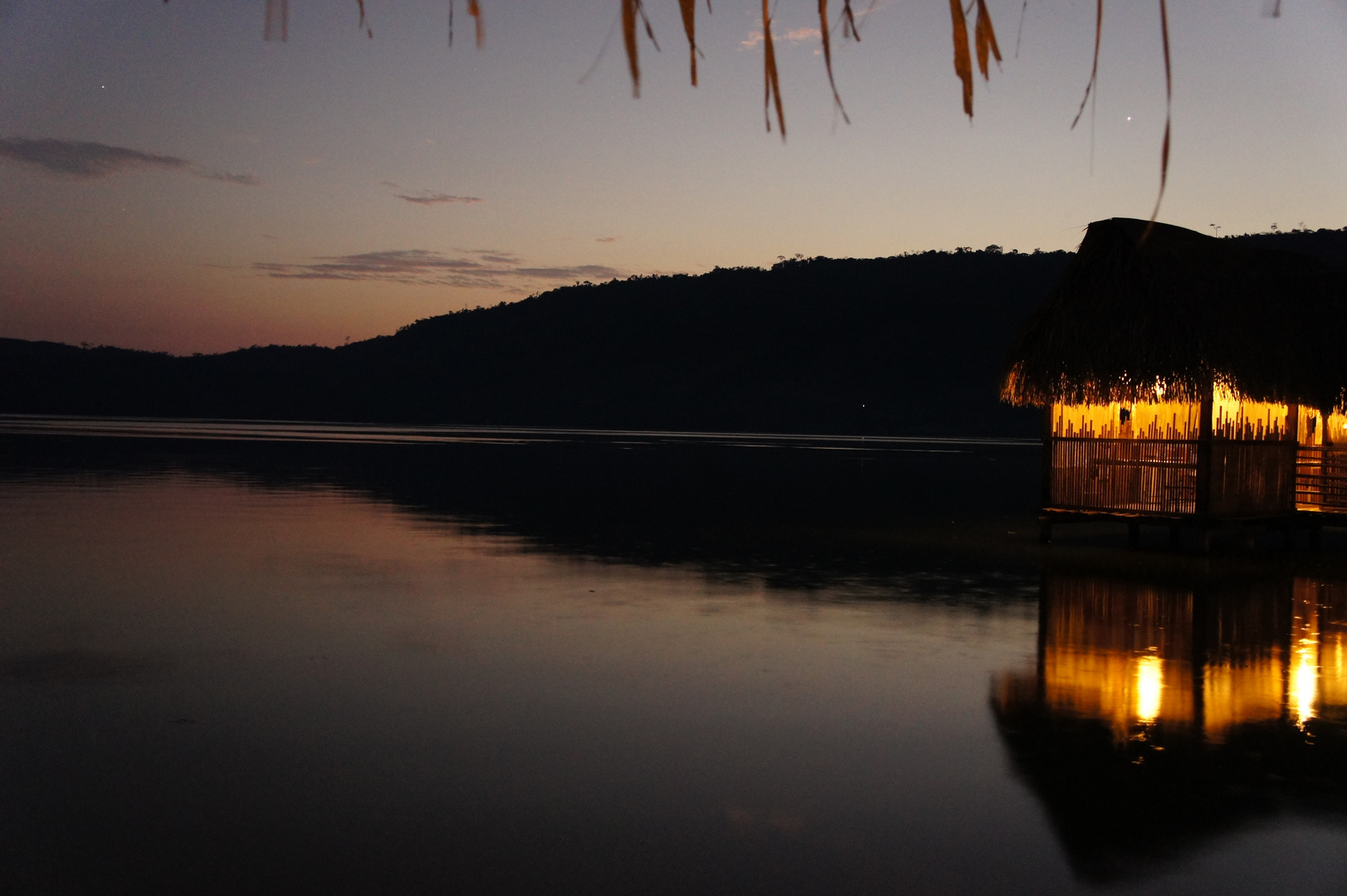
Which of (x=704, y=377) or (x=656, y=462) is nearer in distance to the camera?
(x=656, y=462)

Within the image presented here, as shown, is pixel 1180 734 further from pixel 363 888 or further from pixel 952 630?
pixel 363 888

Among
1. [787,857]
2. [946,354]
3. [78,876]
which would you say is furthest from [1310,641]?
[946,354]

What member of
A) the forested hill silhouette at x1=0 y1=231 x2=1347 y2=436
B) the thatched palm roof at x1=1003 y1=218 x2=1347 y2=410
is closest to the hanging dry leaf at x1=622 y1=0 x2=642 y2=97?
the thatched palm roof at x1=1003 y1=218 x2=1347 y2=410

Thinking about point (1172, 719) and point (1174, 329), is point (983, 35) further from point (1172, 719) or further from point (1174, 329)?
point (1174, 329)

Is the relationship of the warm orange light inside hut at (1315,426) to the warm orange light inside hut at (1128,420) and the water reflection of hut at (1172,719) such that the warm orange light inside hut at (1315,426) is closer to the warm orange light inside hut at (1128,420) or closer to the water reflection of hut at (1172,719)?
the warm orange light inside hut at (1128,420)

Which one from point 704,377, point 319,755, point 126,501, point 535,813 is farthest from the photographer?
point 704,377

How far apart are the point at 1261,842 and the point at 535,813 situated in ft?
11.0

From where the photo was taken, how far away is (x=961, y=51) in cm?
227

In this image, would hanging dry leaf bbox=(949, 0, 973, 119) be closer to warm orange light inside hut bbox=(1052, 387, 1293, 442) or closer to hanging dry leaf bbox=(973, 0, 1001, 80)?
hanging dry leaf bbox=(973, 0, 1001, 80)

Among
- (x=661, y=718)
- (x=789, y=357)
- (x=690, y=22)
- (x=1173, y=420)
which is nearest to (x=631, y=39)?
(x=690, y=22)

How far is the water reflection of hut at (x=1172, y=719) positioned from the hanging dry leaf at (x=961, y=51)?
4.10m

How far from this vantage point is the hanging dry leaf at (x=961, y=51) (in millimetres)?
2266

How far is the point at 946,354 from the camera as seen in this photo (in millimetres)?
160625

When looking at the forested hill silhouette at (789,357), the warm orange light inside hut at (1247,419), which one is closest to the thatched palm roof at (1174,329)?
the warm orange light inside hut at (1247,419)
